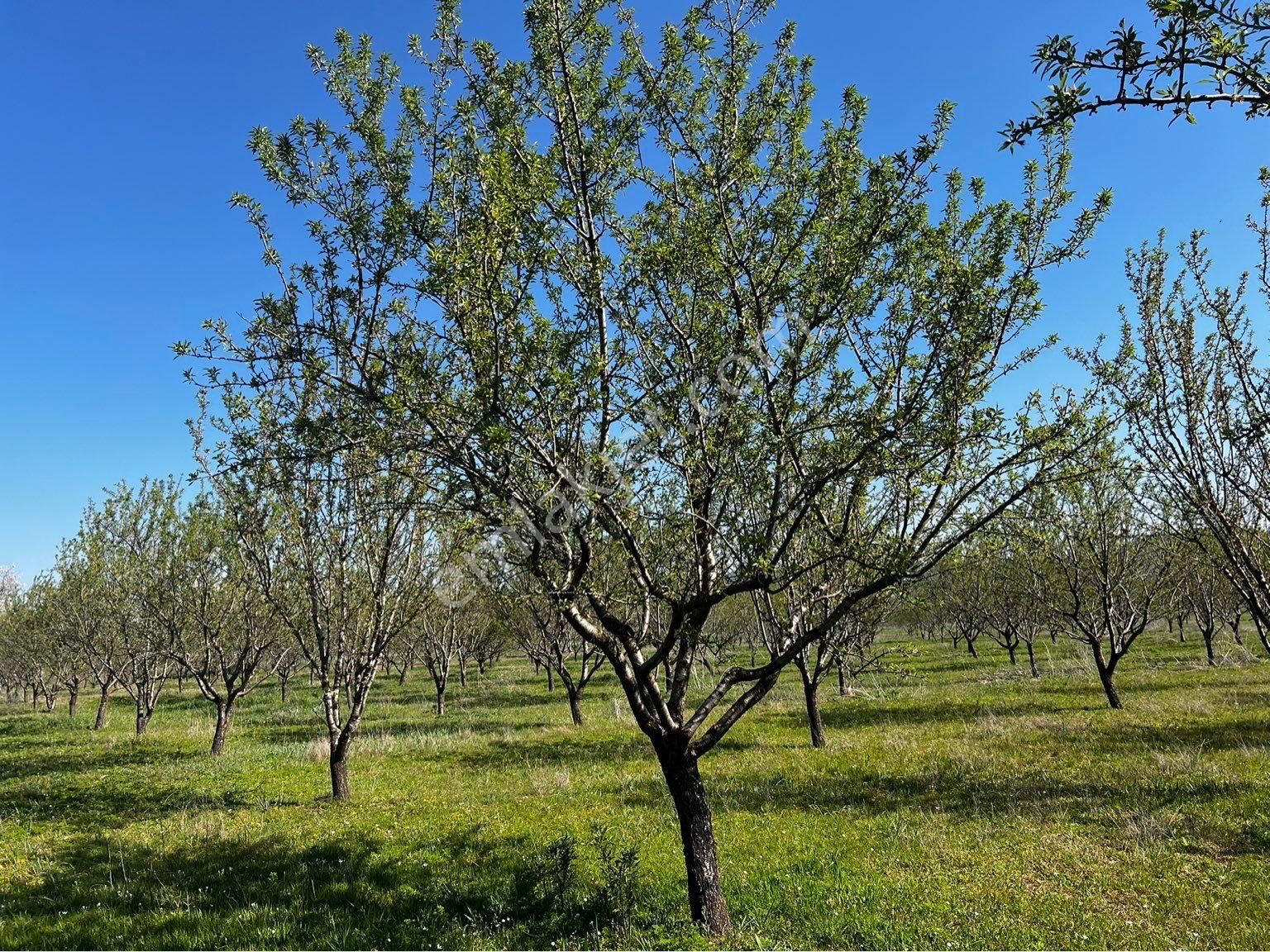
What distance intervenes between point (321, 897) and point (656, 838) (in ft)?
15.3

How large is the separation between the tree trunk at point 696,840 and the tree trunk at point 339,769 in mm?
8603

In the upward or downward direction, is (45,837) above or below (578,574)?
below

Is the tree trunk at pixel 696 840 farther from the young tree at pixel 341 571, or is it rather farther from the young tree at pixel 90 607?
the young tree at pixel 90 607

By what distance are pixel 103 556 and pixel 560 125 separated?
2739cm

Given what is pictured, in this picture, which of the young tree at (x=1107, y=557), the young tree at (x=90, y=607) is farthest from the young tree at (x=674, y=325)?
the young tree at (x=90, y=607)

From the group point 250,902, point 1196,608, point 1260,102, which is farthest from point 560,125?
point 1196,608

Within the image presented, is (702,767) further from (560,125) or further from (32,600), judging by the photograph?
(32,600)

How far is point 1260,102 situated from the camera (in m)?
2.66

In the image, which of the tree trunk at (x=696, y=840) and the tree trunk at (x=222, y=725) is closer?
the tree trunk at (x=696, y=840)

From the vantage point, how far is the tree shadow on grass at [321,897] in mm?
6621

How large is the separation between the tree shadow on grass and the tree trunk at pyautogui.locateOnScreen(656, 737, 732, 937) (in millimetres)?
843

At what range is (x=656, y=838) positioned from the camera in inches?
377

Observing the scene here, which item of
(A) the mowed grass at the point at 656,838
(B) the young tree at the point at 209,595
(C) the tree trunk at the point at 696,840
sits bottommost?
(A) the mowed grass at the point at 656,838

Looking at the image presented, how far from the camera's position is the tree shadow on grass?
6.62 meters
